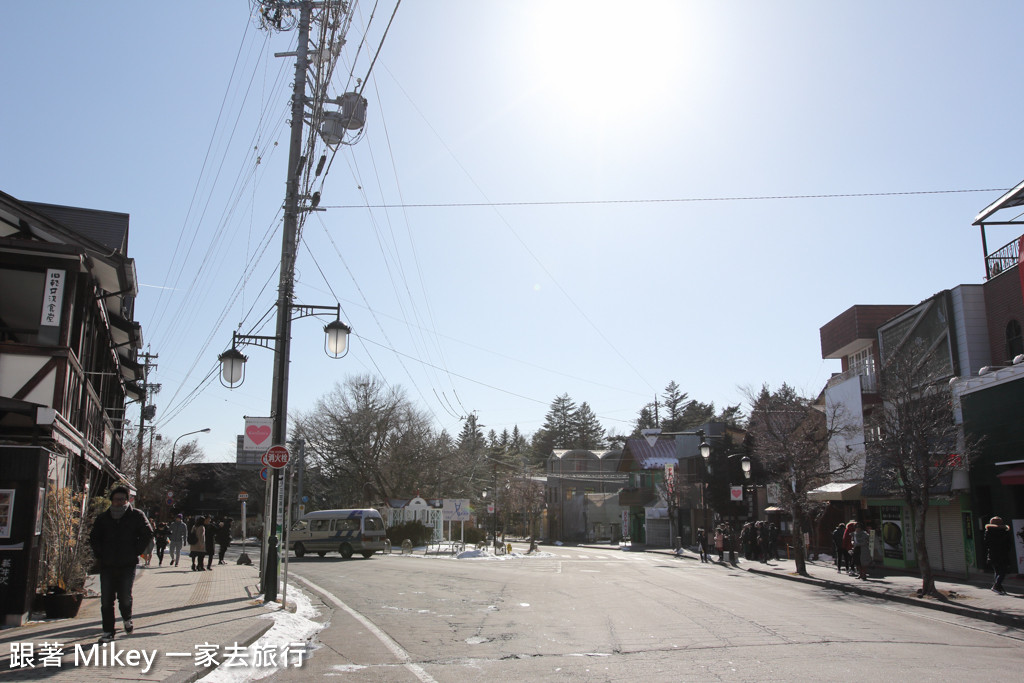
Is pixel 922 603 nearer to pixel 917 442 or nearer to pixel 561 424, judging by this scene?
pixel 917 442

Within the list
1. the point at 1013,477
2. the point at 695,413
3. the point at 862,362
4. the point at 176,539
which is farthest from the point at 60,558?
the point at 695,413

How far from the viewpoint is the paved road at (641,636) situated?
802cm

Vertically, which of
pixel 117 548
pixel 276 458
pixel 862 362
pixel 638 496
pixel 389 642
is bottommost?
pixel 389 642

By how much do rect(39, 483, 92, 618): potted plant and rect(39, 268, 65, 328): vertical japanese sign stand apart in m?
2.84

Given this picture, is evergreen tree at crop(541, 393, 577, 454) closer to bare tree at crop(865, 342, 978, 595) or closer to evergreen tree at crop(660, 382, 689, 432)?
evergreen tree at crop(660, 382, 689, 432)

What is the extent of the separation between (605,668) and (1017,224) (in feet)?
63.4

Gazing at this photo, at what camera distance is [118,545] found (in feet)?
29.8

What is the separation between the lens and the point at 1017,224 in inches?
830

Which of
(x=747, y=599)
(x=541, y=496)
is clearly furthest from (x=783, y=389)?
(x=747, y=599)

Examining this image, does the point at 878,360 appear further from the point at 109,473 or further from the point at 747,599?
the point at 109,473

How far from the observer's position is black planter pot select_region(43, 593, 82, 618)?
11289 mm

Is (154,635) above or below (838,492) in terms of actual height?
below

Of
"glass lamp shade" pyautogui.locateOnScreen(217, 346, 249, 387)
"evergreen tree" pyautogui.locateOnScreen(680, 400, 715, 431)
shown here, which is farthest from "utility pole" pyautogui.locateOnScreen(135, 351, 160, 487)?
"evergreen tree" pyautogui.locateOnScreen(680, 400, 715, 431)

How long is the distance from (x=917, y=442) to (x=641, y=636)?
33.1ft
